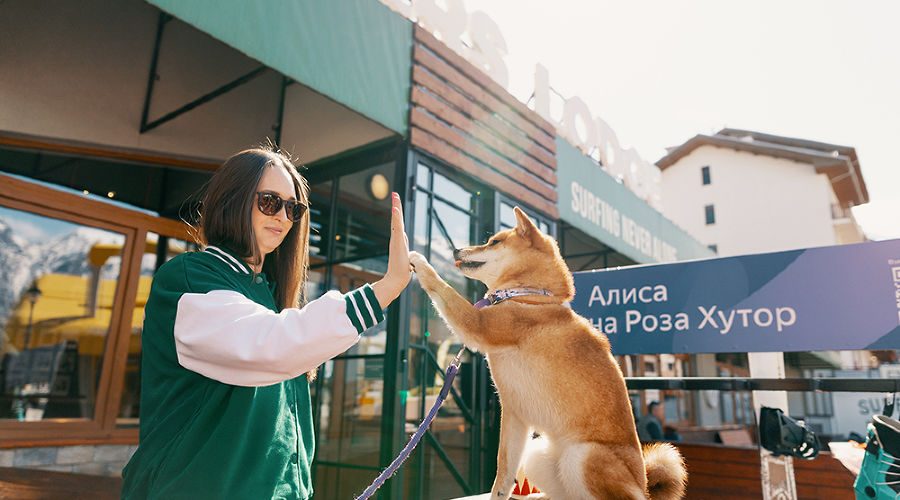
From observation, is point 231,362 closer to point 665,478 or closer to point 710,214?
point 665,478

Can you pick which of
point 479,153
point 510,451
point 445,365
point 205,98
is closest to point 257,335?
point 510,451

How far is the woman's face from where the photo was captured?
1529mm

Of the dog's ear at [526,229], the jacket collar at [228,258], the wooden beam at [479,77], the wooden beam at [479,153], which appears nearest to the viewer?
the jacket collar at [228,258]

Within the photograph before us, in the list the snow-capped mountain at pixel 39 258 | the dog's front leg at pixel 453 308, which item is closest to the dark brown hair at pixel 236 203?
the dog's front leg at pixel 453 308

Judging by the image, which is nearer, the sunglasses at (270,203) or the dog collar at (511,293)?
the sunglasses at (270,203)

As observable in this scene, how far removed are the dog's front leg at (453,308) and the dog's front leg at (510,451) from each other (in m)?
0.41

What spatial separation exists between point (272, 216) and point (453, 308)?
1.01 m

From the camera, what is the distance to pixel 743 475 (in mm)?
3918

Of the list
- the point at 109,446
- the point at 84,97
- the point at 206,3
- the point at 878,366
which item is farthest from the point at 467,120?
the point at 878,366

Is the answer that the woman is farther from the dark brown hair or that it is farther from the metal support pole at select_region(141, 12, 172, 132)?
the metal support pole at select_region(141, 12, 172, 132)

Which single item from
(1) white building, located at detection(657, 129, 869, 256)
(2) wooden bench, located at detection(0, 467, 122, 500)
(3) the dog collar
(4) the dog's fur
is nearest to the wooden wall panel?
(3) the dog collar

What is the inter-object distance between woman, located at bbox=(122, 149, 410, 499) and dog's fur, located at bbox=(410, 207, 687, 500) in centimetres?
88

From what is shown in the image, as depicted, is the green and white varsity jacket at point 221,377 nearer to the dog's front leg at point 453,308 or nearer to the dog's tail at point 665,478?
the dog's front leg at point 453,308

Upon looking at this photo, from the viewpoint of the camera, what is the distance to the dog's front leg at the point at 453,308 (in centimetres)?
227
